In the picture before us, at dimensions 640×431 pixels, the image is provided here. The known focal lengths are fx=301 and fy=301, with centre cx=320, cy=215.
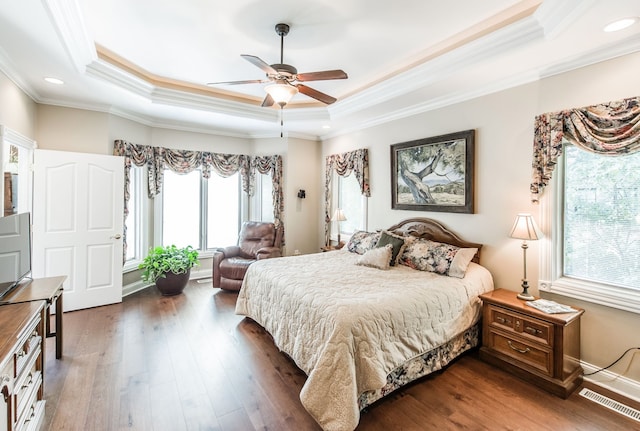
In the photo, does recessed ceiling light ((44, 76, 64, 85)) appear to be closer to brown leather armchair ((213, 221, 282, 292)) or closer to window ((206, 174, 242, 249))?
window ((206, 174, 242, 249))

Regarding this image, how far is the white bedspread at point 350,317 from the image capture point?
190 centimetres

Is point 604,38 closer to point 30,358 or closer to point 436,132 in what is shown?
point 436,132

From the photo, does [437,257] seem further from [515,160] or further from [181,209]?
[181,209]

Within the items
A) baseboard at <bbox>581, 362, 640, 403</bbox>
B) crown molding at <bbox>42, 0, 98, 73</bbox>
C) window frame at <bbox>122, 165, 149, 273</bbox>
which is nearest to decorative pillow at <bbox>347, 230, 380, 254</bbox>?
baseboard at <bbox>581, 362, 640, 403</bbox>

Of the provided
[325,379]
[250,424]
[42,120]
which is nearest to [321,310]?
[325,379]

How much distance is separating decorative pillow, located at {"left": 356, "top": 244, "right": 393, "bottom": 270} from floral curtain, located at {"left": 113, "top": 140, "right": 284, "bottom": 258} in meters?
2.34

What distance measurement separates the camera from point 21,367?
1.62 metres

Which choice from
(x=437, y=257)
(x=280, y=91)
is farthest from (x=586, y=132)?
(x=280, y=91)

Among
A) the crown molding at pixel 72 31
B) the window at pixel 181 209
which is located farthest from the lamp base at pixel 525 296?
the window at pixel 181 209

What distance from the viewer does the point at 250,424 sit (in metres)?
1.96

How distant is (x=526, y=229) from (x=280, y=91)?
2448 mm

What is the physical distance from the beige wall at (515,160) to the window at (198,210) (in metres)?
3.33

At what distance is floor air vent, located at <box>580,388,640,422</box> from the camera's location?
211cm

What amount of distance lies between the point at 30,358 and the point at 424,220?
3.73 m
